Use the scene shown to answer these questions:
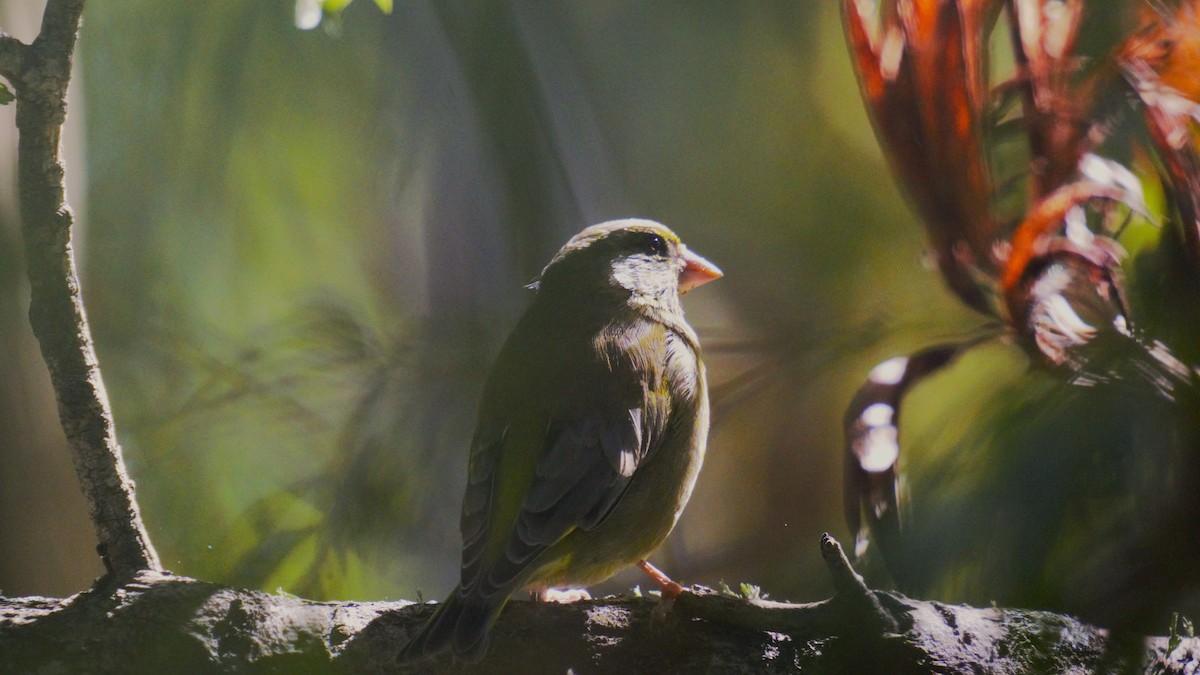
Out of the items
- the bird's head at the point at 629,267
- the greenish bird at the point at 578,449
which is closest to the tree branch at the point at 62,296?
the greenish bird at the point at 578,449

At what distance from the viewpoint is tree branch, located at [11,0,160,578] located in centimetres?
180

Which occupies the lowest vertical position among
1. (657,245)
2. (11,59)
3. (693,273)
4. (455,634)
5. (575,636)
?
(575,636)

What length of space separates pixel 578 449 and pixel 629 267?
830 mm

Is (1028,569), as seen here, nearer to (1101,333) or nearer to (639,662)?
(1101,333)

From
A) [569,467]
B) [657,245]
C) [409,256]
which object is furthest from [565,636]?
[409,256]

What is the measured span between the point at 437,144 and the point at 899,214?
1986mm

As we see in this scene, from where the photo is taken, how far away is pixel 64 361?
1.90 meters

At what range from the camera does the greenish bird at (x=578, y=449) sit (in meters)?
2.11

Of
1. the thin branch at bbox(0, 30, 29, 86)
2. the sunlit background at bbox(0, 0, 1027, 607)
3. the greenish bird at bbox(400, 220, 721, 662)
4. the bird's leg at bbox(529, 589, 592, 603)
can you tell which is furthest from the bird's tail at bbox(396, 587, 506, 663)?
the sunlit background at bbox(0, 0, 1027, 607)

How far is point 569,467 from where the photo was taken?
2.24 meters

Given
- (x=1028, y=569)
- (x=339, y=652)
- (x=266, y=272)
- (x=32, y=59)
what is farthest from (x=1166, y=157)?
(x=266, y=272)

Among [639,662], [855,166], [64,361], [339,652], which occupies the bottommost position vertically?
[639,662]

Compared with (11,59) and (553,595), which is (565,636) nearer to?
(553,595)

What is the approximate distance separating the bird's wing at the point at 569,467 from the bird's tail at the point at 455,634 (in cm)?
10
